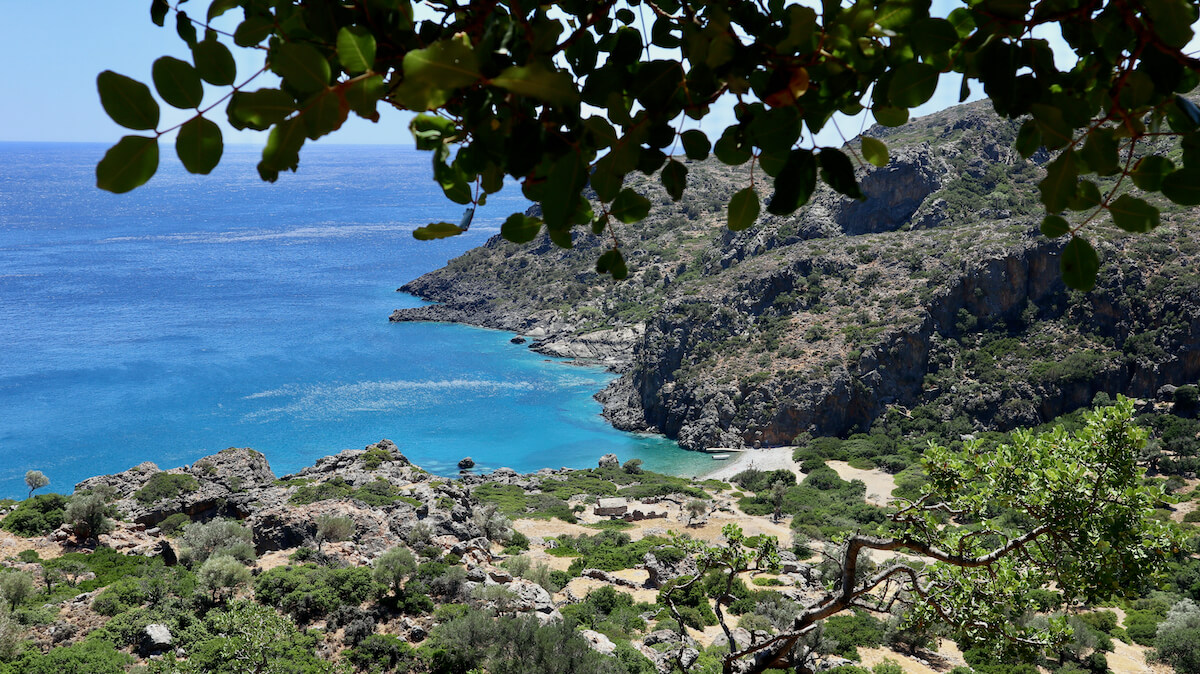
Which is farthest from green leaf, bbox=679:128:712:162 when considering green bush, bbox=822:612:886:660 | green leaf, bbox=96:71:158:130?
green bush, bbox=822:612:886:660

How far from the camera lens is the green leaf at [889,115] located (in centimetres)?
97

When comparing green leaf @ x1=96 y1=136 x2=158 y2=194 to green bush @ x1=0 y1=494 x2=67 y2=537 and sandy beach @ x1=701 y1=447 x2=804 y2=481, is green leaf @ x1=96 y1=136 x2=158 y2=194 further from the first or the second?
sandy beach @ x1=701 y1=447 x2=804 y2=481

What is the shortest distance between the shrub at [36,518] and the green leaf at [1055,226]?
58.4 feet

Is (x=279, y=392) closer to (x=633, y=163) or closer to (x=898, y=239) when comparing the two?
(x=898, y=239)

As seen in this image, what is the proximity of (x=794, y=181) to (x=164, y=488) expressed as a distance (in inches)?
879

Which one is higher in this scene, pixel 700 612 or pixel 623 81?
pixel 623 81

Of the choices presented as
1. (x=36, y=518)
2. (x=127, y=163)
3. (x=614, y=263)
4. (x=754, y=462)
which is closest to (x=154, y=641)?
(x=36, y=518)

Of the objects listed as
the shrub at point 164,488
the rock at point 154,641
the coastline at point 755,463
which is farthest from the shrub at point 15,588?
the coastline at point 755,463

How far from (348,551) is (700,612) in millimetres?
6771

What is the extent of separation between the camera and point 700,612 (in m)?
12.9

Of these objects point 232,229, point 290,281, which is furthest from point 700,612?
point 232,229

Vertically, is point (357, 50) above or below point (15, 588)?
above

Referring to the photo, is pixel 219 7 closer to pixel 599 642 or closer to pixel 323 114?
pixel 323 114

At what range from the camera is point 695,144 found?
920mm
